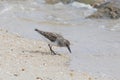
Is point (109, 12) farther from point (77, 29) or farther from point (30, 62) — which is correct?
point (30, 62)

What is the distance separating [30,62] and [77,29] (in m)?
8.30

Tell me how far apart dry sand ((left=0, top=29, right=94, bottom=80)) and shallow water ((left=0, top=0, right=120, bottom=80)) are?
0.52 metres

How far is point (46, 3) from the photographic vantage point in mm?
32062

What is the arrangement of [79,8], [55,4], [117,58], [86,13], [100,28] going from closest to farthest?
[117,58] < [100,28] < [86,13] < [79,8] < [55,4]

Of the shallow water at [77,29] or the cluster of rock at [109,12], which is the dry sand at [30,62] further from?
the cluster of rock at [109,12]

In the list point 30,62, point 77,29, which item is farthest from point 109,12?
point 30,62

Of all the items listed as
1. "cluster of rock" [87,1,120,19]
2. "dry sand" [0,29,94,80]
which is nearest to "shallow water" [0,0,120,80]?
"dry sand" [0,29,94,80]

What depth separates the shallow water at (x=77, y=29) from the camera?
42.9 feet

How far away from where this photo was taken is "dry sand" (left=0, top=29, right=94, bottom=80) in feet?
33.8

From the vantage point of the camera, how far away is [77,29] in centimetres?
2011

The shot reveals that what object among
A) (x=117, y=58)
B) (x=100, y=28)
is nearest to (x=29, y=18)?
(x=100, y=28)

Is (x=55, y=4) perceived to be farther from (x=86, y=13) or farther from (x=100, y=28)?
(x=100, y=28)

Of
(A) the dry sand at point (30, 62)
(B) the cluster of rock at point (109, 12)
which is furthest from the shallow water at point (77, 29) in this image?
(B) the cluster of rock at point (109, 12)

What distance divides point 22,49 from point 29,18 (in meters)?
9.73
